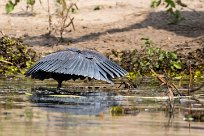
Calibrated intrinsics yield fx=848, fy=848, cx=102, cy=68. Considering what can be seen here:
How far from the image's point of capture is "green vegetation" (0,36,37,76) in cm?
1083

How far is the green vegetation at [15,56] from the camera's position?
35.5 feet

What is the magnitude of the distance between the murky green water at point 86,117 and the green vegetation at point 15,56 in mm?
2745

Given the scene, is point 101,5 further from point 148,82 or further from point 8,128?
point 8,128

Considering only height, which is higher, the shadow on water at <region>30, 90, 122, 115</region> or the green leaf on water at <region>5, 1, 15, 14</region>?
the green leaf on water at <region>5, 1, 15, 14</region>

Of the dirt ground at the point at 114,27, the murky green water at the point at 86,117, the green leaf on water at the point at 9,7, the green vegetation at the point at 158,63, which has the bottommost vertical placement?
the murky green water at the point at 86,117

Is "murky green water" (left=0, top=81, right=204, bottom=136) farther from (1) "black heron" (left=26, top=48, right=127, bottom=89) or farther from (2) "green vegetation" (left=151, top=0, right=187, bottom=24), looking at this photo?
(2) "green vegetation" (left=151, top=0, right=187, bottom=24)

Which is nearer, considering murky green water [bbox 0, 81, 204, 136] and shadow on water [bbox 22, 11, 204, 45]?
murky green water [bbox 0, 81, 204, 136]

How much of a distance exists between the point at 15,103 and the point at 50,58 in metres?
1.46

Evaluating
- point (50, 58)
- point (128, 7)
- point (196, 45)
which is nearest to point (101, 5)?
point (128, 7)

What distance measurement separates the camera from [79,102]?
24.2 ft

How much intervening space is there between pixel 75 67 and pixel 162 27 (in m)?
5.32

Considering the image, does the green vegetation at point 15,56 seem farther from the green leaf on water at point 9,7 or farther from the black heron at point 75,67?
the black heron at point 75,67

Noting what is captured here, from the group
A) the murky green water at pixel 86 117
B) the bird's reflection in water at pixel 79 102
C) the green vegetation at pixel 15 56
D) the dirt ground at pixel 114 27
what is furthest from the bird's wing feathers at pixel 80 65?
the dirt ground at pixel 114 27

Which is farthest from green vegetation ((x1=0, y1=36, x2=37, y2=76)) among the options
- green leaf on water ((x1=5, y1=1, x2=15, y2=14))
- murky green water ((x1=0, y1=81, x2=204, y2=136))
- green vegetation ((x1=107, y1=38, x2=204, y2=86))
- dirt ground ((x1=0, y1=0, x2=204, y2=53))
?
murky green water ((x1=0, y1=81, x2=204, y2=136))
